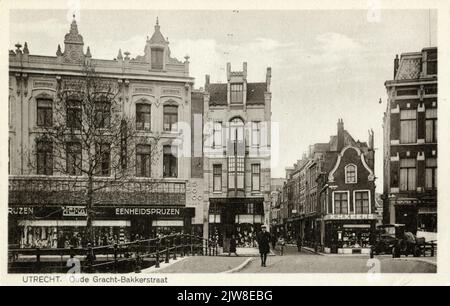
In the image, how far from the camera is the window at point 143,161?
10.8 m

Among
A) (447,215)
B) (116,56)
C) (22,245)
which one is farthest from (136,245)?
(447,215)

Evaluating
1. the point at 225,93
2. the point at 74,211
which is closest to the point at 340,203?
the point at 225,93

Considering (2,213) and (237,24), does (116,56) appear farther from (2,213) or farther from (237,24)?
(2,213)

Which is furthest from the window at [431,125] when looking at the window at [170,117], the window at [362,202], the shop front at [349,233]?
the window at [170,117]

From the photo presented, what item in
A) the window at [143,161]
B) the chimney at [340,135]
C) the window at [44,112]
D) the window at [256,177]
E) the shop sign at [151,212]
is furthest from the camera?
the shop sign at [151,212]

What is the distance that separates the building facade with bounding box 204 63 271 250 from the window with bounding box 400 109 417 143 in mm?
2021

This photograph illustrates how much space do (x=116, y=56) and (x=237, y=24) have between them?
1.84m

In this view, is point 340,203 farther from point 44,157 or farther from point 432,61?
point 44,157

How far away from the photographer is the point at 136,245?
10641 millimetres

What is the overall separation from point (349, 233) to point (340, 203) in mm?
634

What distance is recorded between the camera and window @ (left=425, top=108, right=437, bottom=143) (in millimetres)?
9891

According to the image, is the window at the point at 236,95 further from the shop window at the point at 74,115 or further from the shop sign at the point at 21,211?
the shop sign at the point at 21,211

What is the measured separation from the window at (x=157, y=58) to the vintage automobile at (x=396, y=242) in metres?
4.15
